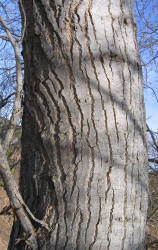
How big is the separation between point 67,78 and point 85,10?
29 centimetres

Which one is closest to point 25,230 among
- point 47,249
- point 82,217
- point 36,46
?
point 47,249

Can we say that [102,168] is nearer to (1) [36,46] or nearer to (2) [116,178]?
(2) [116,178]

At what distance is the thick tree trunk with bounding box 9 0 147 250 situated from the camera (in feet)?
3.29

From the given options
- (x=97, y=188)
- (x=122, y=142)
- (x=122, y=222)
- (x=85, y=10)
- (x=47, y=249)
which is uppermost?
(x=85, y=10)

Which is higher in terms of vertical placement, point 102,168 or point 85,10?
point 85,10

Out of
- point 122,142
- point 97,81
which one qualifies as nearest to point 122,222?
point 122,142

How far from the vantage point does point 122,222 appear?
101 centimetres

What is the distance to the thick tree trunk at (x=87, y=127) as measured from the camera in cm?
100

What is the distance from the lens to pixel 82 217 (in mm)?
996

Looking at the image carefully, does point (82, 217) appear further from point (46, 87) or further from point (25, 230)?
point (46, 87)

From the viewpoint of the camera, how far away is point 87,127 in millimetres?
1030

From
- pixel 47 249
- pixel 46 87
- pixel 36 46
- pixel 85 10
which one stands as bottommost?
pixel 47 249

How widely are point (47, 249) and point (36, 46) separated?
834 mm

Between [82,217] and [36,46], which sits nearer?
[82,217]
